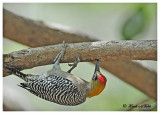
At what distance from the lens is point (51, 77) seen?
2570 mm

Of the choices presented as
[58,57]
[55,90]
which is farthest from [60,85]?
[58,57]

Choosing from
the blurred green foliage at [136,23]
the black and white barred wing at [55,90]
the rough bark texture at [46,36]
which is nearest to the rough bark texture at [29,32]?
the rough bark texture at [46,36]

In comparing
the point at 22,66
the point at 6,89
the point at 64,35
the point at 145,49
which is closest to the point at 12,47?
the point at 6,89

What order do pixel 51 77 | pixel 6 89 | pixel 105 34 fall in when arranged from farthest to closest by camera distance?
pixel 105 34
pixel 6 89
pixel 51 77

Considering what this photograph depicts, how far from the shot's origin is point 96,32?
4.84m

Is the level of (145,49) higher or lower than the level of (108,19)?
lower

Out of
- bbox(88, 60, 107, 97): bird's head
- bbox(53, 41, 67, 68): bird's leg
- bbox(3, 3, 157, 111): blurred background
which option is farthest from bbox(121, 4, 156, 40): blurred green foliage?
bbox(53, 41, 67, 68): bird's leg

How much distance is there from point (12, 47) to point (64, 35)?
0.77 meters

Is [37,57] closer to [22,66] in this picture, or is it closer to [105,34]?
[22,66]

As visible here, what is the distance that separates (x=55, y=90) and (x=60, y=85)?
0.08 metres

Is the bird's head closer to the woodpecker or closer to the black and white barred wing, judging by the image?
the woodpecker

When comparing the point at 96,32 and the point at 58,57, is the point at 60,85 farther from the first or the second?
the point at 96,32

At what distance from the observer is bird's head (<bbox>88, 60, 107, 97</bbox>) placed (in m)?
2.61

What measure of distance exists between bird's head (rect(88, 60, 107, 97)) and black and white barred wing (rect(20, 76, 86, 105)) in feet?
0.45
